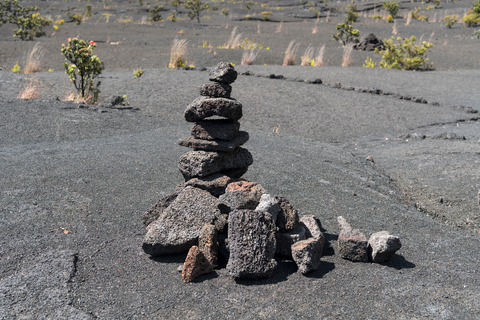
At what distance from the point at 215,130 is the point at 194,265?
5.06 ft

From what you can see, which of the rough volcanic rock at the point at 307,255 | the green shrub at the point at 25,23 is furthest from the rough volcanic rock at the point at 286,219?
the green shrub at the point at 25,23

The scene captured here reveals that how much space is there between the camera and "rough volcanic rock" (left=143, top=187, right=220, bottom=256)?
→ 3814 mm

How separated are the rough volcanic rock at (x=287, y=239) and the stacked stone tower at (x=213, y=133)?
2.92 ft

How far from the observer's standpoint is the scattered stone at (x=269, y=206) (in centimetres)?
379

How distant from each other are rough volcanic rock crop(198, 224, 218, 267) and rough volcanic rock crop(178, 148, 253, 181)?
2.65ft

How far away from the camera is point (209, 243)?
3727mm

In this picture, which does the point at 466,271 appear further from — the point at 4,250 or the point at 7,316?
the point at 4,250

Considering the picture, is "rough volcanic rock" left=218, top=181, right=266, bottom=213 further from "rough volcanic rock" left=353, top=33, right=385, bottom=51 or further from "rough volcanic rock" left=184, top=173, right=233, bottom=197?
"rough volcanic rock" left=353, top=33, right=385, bottom=51

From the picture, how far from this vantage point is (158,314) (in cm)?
310

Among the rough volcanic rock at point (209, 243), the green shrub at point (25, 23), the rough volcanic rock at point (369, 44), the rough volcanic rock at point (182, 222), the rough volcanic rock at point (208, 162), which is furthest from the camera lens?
the green shrub at point (25, 23)

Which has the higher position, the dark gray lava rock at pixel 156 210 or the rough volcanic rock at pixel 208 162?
the rough volcanic rock at pixel 208 162

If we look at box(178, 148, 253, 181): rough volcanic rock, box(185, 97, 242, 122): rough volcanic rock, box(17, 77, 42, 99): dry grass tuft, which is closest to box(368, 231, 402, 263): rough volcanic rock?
box(178, 148, 253, 181): rough volcanic rock

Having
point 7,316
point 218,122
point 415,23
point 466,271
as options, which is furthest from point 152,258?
point 415,23

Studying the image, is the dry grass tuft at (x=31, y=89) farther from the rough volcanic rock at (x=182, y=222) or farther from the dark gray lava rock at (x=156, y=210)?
the rough volcanic rock at (x=182, y=222)
